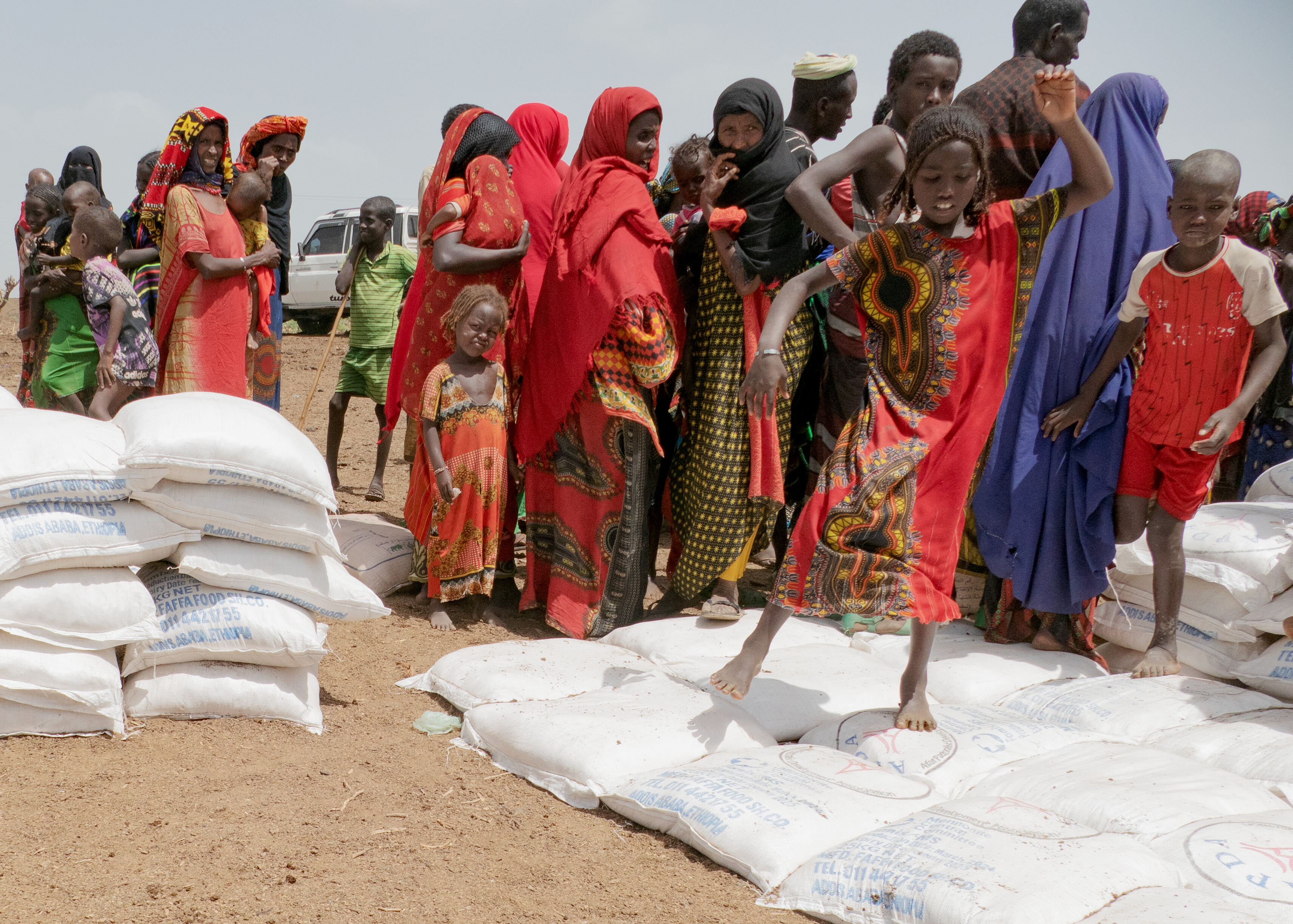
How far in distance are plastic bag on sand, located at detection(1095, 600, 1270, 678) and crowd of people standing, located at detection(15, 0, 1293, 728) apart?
10 centimetres

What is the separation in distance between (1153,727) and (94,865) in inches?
114

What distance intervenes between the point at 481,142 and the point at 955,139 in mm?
2302

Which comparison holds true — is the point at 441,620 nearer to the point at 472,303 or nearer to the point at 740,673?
the point at 472,303

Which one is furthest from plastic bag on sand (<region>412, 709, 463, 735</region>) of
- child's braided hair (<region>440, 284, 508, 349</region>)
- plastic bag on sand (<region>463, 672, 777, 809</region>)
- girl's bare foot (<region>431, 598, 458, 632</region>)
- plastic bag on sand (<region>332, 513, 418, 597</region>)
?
child's braided hair (<region>440, 284, 508, 349</region>)

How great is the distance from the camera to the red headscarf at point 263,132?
6.09 meters

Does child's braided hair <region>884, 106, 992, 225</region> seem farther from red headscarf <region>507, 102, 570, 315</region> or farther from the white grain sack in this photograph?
the white grain sack

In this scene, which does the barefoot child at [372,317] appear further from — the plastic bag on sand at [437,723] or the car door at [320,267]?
the car door at [320,267]

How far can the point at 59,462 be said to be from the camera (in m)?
2.99

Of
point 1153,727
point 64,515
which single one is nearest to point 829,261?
point 1153,727

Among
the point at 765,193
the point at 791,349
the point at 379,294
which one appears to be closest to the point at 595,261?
the point at 765,193

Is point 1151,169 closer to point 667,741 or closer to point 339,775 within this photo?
point 667,741

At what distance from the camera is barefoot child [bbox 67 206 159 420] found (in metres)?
5.02

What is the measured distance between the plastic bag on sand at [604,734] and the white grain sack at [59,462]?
125cm

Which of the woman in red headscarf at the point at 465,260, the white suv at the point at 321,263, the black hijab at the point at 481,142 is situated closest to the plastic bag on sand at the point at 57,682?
the woman in red headscarf at the point at 465,260
